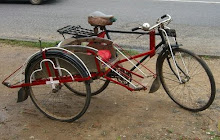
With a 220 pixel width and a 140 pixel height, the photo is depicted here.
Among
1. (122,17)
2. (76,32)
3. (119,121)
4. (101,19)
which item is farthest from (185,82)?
(122,17)

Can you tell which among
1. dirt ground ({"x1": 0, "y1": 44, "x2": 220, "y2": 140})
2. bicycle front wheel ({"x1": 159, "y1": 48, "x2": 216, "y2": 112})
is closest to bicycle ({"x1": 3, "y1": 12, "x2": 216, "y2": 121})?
bicycle front wheel ({"x1": 159, "y1": 48, "x2": 216, "y2": 112})

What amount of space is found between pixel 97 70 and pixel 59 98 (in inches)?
38.0

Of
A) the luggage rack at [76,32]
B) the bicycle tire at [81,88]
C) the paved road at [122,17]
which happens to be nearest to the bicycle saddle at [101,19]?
the luggage rack at [76,32]

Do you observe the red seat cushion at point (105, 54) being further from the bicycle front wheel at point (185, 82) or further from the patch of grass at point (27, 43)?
the patch of grass at point (27, 43)

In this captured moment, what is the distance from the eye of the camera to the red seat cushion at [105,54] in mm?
3861

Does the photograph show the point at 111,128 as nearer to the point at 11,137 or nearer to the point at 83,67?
the point at 83,67

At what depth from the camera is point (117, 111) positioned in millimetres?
4113

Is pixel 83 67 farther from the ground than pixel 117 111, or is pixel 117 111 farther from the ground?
pixel 83 67

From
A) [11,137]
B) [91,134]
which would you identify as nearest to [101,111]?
[91,134]

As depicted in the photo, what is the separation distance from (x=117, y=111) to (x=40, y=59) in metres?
1.12

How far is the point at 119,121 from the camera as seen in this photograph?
153 inches

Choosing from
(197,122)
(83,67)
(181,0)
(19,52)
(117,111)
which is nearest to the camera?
(83,67)

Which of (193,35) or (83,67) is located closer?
(83,67)

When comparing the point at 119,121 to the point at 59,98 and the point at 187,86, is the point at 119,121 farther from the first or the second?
the point at 187,86
